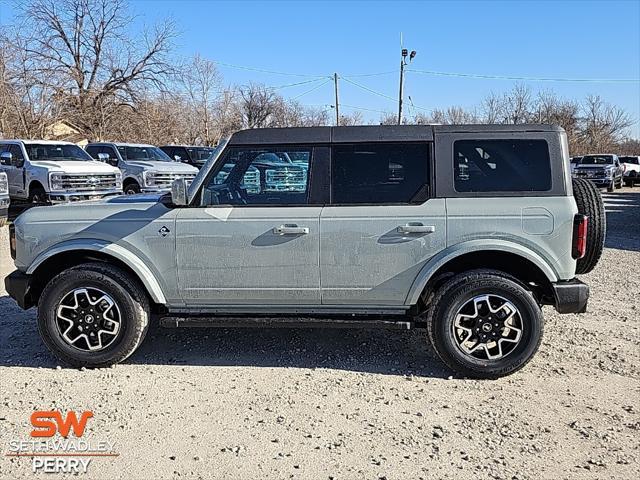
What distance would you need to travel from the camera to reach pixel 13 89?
96.5 ft

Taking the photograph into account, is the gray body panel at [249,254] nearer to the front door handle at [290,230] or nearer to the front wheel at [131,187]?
the front door handle at [290,230]

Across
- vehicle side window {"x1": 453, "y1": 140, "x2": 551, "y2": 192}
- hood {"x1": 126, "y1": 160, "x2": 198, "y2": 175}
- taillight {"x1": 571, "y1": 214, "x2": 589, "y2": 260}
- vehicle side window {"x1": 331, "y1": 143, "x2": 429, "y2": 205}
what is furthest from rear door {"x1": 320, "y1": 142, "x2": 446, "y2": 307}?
hood {"x1": 126, "y1": 160, "x2": 198, "y2": 175}

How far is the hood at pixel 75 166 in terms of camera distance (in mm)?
14039

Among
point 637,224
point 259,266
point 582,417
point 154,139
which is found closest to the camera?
point 582,417

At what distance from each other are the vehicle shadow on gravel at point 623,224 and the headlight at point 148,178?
1191cm

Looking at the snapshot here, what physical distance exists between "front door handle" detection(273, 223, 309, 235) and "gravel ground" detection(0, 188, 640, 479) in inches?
43.4

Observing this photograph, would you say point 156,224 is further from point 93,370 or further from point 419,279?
point 419,279

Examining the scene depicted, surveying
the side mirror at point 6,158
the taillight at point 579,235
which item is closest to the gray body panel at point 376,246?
the taillight at point 579,235

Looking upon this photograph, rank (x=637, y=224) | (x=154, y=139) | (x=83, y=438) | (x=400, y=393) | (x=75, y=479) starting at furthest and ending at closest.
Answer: (x=154, y=139) → (x=637, y=224) → (x=400, y=393) → (x=83, y=438) → (x=75, y=479)

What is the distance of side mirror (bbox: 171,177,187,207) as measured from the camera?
4.39 metres

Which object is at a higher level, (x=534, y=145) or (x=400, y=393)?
(x=534, y=145)

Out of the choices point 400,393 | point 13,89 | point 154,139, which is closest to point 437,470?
point 400,393

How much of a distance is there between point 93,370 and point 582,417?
359 cm

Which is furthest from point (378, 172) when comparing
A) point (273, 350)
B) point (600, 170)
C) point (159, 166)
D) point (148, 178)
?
point (600, 170)
